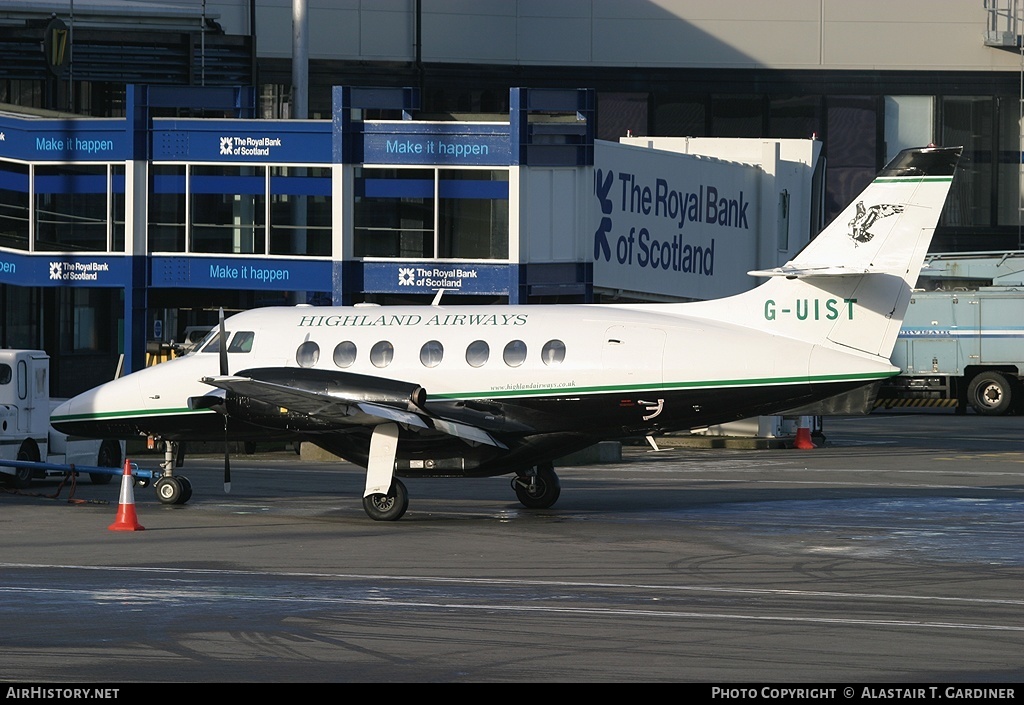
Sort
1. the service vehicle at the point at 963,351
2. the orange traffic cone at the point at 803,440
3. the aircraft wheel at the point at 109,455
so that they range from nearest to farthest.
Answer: the aircraft wheel at the point at 109,455 < the orange traffic cone at the point at 803,440 < the service vehicle at the point at 963,351

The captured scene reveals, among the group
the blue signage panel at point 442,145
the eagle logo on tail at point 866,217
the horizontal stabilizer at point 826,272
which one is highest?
the blue signage panel at point 442,145

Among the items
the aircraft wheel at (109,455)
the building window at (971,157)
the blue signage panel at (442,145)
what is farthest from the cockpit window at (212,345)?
the building window at (971,157)

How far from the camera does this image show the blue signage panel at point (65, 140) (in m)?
32.3

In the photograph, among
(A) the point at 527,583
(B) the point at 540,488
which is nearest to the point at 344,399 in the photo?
(B) the point at 540,488

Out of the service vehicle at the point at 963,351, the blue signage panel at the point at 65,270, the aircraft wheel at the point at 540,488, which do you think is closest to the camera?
the aircraft wheel at the point at 540,488

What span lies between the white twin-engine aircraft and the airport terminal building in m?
10.4

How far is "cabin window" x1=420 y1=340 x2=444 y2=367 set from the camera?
847 inches

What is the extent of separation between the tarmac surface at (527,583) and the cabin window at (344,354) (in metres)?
2.24

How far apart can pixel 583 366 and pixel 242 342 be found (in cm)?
533

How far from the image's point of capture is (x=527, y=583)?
49.5 ft

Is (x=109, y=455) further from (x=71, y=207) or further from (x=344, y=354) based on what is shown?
(x=71, y=207)

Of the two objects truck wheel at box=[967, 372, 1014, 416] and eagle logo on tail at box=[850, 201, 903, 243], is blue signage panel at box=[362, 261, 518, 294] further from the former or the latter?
truck wheel at box=[967, 372, 1014, 416]

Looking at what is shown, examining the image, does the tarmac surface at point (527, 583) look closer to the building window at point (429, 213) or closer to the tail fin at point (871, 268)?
the tail fin at point (871, 268)

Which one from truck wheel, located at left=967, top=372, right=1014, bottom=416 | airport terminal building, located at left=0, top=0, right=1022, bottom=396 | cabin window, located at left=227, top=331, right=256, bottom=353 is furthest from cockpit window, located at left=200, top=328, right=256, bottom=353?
truck wheel, located at left=967, top=372, right=1014, bottom=416
